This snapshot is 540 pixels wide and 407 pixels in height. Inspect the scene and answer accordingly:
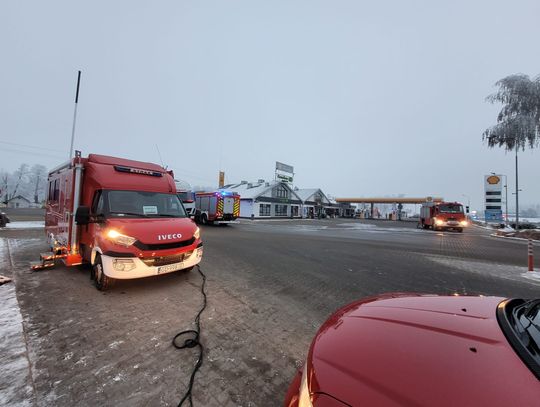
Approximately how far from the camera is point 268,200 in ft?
151

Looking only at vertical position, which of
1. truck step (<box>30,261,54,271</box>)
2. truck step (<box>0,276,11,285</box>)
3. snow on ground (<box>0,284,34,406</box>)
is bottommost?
snow on ground (<box>0,284,34,406</box>)

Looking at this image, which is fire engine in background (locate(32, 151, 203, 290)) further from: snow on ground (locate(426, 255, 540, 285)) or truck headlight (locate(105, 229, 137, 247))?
snow on ground (locate(426, 255, 540, 285))

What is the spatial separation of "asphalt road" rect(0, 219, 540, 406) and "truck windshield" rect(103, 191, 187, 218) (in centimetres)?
149

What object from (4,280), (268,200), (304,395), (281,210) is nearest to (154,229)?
(4,280)

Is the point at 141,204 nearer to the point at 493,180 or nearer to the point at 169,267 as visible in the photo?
the point at 169,267

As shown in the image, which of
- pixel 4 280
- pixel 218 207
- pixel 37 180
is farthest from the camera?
pixel 37 180

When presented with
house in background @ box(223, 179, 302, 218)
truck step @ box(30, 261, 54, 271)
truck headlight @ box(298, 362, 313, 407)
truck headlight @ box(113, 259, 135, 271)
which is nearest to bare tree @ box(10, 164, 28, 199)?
house in background @ box(223, 179, 302, 218)

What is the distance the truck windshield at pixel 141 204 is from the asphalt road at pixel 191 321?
58.5 inches

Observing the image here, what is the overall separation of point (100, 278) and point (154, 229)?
1400 millimetres

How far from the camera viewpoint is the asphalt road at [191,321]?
257cm

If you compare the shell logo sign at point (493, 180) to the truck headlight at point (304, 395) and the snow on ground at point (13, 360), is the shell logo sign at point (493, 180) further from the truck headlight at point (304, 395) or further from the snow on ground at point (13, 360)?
the snow on ground at point (13, 360)

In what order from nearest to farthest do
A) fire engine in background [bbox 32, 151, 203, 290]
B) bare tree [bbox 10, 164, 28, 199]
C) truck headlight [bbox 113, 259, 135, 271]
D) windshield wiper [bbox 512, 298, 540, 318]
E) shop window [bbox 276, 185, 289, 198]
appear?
windshield wiper [bbox 512, 298, 540, 318]
truck headlight [bbox 113, 259, 135, 271]
fire engine in background [bbox 32, 151, 203, 290]
shop window [bbox 276, 185, 289, 198]
bare tree [bbox 10, 164, 28, 199]

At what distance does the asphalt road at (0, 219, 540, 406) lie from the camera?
8.44 feet

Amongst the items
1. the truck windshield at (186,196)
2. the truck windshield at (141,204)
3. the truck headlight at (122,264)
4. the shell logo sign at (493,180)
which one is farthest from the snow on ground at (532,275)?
the shell logo sign at (493,180)
